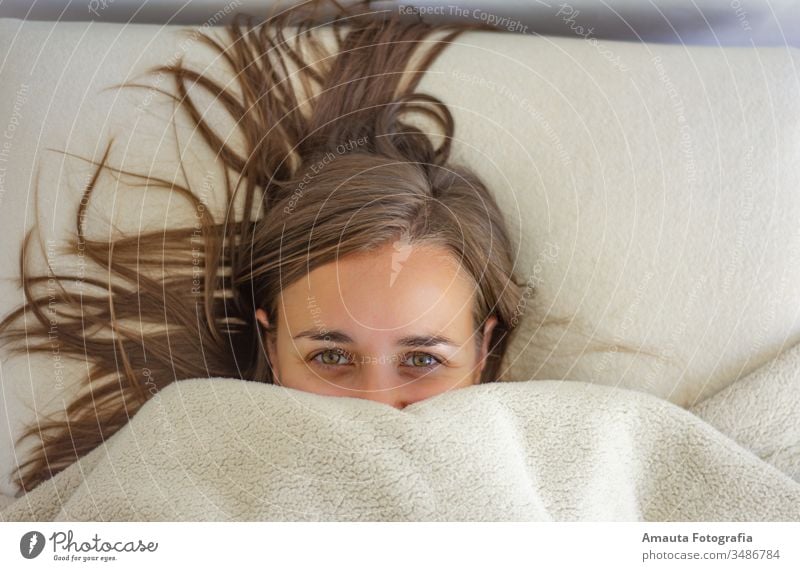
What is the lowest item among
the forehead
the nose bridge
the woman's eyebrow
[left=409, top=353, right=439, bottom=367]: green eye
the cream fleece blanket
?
the cream fleece blanket

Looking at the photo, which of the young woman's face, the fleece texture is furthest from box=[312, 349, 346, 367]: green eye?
the fleece texture

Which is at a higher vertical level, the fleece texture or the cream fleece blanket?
the fleece texture

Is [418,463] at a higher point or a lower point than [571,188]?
lower

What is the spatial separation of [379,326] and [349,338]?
20 millimetres

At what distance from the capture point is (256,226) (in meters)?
0.50

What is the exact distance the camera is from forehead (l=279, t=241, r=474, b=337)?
1.53 feet

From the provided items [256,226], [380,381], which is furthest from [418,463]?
[256,226]

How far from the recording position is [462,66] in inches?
20.3

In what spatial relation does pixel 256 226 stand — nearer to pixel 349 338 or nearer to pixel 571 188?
pixel 349 338

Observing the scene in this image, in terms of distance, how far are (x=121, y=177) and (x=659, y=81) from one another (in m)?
0.36

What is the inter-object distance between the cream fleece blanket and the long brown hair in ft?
0.11

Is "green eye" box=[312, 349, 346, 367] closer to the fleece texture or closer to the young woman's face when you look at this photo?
the young woman's face

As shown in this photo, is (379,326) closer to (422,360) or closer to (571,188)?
(422,360)
